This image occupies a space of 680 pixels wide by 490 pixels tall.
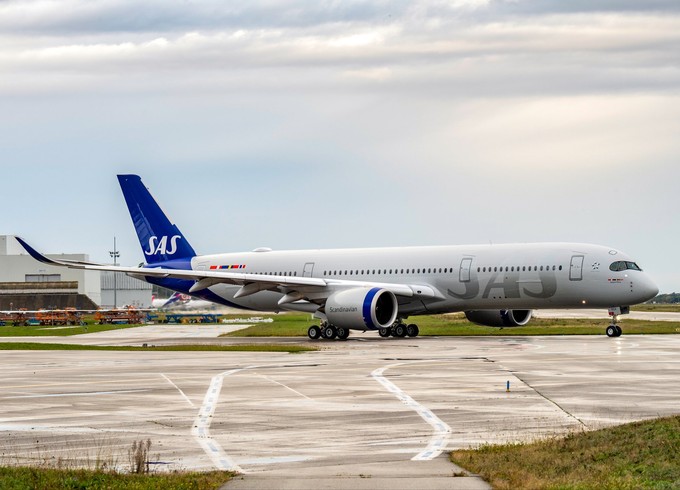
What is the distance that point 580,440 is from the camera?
1366cm

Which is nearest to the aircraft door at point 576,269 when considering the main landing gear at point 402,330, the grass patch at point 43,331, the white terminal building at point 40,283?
the main landing gear at point 402,330

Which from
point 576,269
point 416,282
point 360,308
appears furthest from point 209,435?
point 416,282

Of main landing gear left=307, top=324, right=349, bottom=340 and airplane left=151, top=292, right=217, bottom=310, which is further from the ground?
main landing gear left=307, top=324, right=349, bottom=340

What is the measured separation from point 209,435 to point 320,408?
12.0 ft

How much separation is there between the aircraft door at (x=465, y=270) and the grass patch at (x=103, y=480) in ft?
120

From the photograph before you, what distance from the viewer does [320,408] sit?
18641 mm

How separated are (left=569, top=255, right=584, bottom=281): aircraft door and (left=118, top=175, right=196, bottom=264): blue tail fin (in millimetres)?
21743

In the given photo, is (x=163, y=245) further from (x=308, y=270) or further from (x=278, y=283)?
(x=278, y=283)

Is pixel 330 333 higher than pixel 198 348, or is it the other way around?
pixel 330 333

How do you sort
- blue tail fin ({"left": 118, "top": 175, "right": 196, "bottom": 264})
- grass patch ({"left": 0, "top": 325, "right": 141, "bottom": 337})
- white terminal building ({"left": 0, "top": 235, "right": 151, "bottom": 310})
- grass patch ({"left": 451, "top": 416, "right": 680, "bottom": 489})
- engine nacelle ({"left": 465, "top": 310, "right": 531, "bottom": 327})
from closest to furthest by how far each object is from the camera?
grass patch ({"left": 451, "top": 416, "right": 680, "bottom": 489})
engine nacelle ({"left": 465, "top": 310, "right": 531, "bottom": 327})
blue tail fin ({"left": 118, "top": 175, "right": 196, "bottom": 264})
grass patch ({"left": 0, "top": 325, "right": 141, "bottom": 337})
white terminal building ({"left": 0, "top": 235, "right": 151, "bottom": 310})

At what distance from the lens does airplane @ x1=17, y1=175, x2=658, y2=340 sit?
1788 inches

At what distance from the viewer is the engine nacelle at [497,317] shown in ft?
171

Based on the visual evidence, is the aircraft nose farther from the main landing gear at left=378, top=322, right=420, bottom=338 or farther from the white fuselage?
the main landing gear at left=378, top=322, right=420, bottom=338

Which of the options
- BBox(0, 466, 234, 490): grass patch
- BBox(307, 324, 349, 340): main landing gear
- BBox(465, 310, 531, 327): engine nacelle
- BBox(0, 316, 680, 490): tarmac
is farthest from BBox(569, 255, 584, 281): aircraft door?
BBox(0, 466, 234, 490): grass patch
